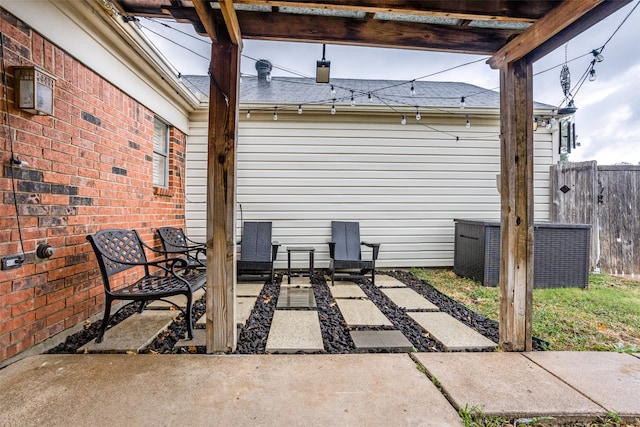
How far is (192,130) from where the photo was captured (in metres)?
4.82

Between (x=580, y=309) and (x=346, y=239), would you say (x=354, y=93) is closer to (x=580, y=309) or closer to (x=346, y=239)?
(x=346, y=239)

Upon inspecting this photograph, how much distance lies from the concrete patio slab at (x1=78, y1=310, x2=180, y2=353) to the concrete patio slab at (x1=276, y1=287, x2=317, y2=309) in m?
1.10

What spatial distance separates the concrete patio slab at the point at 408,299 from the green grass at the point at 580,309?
434 mm

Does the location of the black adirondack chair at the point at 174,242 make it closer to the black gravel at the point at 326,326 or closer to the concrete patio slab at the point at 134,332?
the black gravel at the point at 326,326

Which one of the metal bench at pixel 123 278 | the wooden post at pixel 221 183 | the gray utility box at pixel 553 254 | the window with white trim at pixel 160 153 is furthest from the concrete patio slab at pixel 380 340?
the window with white trim at pixel 160 153

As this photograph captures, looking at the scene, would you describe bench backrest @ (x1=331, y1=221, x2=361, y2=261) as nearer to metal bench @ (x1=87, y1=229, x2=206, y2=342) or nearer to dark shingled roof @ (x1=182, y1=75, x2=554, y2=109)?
dark shingled roof @ (x1=182, y1=75, x2=554, y2=109)

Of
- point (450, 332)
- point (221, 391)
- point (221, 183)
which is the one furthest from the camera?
point (450, 332)

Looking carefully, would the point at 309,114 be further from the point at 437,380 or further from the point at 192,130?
the point at 437,380

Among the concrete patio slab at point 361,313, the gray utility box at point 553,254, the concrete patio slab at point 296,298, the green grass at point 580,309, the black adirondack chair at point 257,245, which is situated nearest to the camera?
the green grass at point 580,309

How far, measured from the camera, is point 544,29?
1.79 m

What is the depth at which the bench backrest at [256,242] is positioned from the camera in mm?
4410

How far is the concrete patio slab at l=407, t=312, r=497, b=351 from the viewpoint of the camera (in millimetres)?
2182

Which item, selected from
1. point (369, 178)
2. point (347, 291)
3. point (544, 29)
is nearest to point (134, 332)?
point (347, 291)

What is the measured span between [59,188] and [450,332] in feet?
11.1
